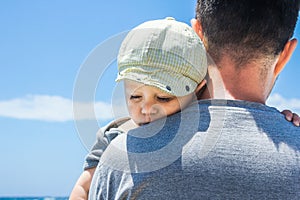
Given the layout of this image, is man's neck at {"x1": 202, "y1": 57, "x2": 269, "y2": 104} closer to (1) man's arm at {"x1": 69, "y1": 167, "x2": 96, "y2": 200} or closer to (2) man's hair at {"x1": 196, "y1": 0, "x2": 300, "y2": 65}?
(2) man's hair at {"x1": 196, "y1": 0, "x2": 300, "y2": 65}

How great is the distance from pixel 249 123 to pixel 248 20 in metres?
0.40

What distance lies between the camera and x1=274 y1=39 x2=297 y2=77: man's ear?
1.84 m

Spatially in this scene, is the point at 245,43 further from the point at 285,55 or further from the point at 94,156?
the point at 94,156

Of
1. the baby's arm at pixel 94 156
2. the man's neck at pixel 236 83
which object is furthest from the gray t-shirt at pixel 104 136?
the man's neck at pixel 236 83

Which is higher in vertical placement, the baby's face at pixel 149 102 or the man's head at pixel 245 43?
the man's head at pixel 245 43

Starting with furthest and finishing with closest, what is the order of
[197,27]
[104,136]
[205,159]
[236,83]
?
[104,136] → [197,27] → [236,83] → [205,159]

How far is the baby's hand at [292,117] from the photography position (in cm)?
167

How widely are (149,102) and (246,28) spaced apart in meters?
0.42

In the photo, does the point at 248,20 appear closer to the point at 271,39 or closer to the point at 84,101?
the point at 271,39

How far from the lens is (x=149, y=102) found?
1717 millimetres

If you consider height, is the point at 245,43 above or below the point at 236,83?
above

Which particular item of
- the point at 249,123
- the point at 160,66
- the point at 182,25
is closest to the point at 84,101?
the point at 160,66

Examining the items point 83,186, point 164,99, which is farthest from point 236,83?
point 83,186

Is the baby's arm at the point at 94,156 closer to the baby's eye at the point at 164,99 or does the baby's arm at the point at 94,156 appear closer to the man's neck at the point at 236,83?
the baby's eye at the point at 164,99
